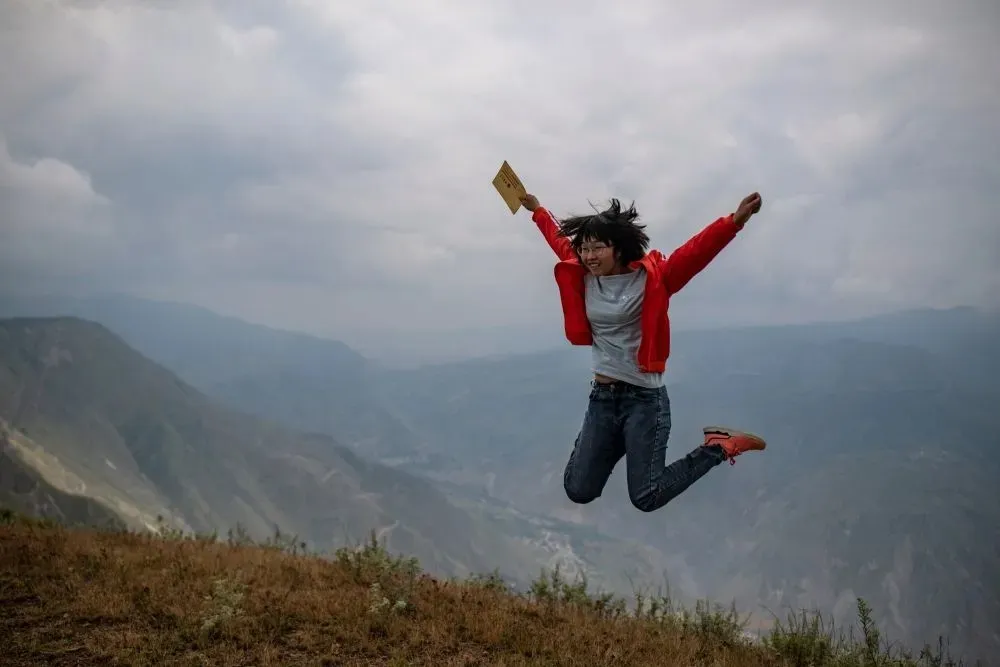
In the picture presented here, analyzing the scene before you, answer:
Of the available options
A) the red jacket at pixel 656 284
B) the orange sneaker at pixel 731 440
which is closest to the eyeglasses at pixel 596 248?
the red jacket at pixel 656 284

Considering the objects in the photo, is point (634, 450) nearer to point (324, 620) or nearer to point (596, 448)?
point (596, 448)

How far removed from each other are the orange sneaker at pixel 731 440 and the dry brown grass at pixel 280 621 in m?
1.81

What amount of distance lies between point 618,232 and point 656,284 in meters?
0.64

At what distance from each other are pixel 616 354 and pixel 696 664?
272 centimetres

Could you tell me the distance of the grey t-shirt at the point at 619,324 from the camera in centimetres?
588

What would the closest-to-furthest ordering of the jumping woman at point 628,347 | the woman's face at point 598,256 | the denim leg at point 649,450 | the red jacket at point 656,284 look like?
the red jacket at point 656,284, the jumping woman at point 628,347, the denim leg at point 649,450, the woman's face at point 598,256

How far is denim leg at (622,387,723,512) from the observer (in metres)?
5.84

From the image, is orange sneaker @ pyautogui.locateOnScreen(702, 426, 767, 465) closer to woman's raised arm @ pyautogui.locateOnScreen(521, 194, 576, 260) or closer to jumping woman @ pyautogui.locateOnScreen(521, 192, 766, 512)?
jumping woman @ pyautogui.locateOnScreen(521, 192, 766, 512)

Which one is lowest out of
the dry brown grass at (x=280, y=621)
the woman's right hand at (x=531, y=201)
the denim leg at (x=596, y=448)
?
the dry brown grass at (x=280, y=621)

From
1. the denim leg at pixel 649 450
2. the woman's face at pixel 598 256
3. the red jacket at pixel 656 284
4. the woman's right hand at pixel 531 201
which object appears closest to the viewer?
the red jacket at pixel 656 284

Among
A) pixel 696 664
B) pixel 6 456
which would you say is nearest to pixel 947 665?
pixel 696 664

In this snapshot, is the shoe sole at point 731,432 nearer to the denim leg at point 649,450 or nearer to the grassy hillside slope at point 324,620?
the denim leg at point 649,450

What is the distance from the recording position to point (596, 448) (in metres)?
6.12

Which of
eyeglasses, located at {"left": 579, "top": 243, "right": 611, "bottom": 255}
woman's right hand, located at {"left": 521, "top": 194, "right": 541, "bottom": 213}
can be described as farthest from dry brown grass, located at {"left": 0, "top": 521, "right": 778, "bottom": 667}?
woman's right hand, located at {"left": 521, "top": 194, "right": 541, "bottom": 213}
